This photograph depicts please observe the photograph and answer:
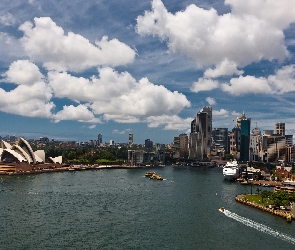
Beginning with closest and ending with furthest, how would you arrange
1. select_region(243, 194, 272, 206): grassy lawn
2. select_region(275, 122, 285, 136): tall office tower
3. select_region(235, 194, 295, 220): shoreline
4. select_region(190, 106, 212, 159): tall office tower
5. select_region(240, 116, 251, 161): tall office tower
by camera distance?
select_region(235, 194, 295, 220): shoreline
select_region(243, 194, 272, 206): grassy lawn
select_region(240, 116, 251, 161): tall office tower
select_region(190, 106, 212, 159): tall office tower
select_region(275, 122, 285, 136): tall office tower

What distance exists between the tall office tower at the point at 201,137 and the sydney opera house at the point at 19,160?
90860mm

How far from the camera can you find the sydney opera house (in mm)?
84938

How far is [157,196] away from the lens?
5081cm

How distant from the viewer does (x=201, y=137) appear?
180375 mm

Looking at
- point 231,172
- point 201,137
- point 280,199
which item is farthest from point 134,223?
point 201,137

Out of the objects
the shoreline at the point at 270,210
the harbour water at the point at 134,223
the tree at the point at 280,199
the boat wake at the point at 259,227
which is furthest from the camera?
the tree at the point at 280,199

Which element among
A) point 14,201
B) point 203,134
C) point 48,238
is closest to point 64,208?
point 14,201

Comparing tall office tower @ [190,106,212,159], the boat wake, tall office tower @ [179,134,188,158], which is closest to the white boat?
the boat wake

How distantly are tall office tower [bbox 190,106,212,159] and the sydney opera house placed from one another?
90.9 m

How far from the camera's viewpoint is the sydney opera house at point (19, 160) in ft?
279

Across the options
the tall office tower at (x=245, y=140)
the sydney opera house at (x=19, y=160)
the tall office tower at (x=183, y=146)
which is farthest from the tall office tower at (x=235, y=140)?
the sydney opera house at (x=19, y=160)

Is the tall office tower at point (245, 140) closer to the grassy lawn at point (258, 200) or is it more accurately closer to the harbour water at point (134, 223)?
the harbour water at point (134, 223)

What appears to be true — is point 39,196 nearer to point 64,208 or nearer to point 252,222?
point 64,208

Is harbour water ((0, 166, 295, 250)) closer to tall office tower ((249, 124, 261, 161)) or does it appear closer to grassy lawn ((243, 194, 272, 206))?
grassy lawn ((243, 194, 272, 206))
